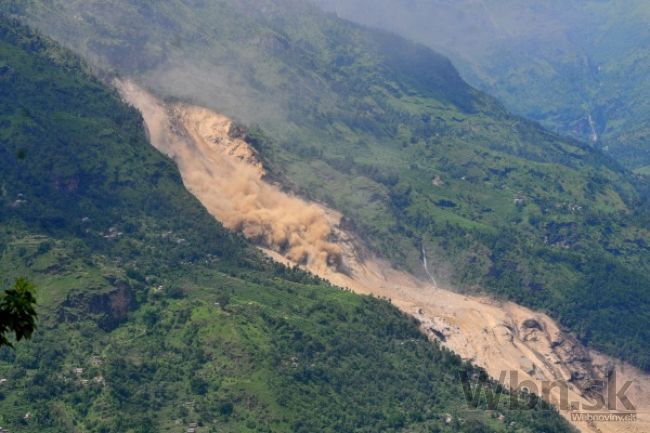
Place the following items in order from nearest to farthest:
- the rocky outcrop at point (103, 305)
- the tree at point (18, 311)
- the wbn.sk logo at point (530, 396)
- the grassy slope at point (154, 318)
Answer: the tree at point (18, 311) → the grassy slope at point (154, 318) → the rocky outcrop at point (103, 305) → the wbn.sk logo at point (530, 396)

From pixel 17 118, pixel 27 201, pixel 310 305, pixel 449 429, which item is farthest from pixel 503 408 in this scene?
pixel 17 118

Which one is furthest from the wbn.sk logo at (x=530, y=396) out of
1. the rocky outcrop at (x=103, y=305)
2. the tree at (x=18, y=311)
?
the tree at (x=18, y=311)

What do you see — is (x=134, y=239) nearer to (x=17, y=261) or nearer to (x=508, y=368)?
(x=17, y=261)

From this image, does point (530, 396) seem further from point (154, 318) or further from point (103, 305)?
point (103, 305)

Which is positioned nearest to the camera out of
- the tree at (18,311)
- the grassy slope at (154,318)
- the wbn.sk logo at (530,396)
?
the tree at (18,311)

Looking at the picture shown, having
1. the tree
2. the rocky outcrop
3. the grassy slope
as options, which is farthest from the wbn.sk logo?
the tree

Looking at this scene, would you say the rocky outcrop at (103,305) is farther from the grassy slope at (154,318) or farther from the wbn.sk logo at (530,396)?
the wbn.sk logo at (530,396)

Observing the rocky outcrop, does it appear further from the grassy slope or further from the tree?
the tree
